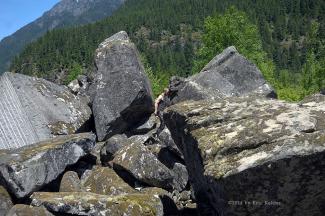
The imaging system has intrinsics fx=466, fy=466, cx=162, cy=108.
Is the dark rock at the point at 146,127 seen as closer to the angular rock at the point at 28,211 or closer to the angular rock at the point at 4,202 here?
the angular rock at the point at 4,202

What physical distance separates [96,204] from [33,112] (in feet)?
21.5

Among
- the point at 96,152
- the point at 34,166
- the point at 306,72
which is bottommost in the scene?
the point at 306,72

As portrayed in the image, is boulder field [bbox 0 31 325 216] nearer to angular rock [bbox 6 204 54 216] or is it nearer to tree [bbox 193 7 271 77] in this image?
angular rock [bbox 6 204 54 216]

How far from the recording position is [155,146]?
583 inches

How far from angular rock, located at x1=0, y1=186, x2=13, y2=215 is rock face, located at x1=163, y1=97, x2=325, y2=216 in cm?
512

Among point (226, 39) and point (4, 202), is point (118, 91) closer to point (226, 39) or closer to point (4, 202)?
point (4, 202)

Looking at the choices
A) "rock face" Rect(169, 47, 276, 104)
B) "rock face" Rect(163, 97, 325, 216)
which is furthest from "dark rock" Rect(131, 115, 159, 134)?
"rock face" Rect(163, 97, 325, 216)

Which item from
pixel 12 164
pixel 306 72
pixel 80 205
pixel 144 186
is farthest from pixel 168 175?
pixel 306 72

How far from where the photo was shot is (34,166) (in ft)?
40.2

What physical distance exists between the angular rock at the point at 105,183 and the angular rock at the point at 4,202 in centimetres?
222

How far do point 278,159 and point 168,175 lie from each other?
5.23 m

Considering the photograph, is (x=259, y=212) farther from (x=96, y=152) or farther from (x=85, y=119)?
(x=85, y=119)

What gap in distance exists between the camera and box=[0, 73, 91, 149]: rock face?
15.8m

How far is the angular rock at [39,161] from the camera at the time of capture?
12.0 meters
